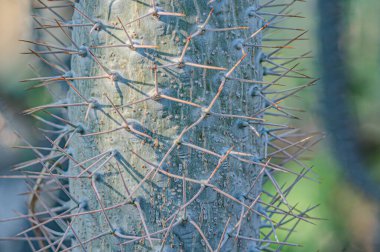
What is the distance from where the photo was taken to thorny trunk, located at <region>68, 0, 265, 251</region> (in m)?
0.93

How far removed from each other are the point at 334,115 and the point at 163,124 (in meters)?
0.51

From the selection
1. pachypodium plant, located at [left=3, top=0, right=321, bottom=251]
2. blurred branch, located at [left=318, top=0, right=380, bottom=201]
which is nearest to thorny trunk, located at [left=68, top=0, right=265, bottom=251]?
pachypodium plant, located at [left=3, top=0, right=321, bottom=251]

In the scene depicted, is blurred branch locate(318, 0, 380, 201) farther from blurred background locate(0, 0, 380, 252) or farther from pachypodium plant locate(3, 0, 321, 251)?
pachypodium plant locate(3, 0, 321, 251)

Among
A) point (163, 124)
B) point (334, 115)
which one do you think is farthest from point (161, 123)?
point (334, 115)

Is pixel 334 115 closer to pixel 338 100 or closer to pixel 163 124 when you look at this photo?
pixel 338 100

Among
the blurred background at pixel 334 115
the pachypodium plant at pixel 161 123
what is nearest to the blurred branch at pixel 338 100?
the blurred background at pixel 334 115

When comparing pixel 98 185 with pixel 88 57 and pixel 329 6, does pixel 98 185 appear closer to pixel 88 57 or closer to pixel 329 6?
pixel 88 57

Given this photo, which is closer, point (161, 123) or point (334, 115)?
point (161, 123)

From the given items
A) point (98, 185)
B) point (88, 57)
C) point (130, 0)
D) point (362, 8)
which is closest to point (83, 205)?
point (98, 185)

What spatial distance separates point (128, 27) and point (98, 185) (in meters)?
0.30

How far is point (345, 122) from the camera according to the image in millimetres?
1254

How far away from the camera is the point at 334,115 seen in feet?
4.09

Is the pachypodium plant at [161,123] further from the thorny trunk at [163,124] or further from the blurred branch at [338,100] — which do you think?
the blurred branch at [338,100]

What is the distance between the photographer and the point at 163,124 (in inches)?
36.8
